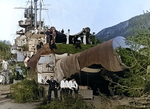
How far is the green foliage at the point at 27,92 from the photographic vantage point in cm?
1259

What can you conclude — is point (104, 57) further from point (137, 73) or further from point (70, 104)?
point (137, 73)

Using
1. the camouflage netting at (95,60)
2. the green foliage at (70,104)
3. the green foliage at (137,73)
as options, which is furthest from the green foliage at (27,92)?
the green foliage at (137,73)

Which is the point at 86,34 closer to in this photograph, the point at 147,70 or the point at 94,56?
the point at 94,56

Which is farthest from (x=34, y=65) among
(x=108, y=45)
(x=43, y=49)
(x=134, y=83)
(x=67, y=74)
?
(x=134, y=83)

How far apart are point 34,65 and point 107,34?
10.3 m

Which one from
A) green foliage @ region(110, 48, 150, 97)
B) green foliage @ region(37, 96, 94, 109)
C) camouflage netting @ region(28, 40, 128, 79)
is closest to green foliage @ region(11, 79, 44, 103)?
camouflage netting @ region(28, 40, 128, 79)

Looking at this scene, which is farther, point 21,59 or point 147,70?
point 21,59

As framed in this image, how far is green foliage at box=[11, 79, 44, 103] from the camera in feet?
41.3

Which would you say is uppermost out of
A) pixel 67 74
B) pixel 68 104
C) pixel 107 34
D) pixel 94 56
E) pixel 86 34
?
pixel 86 34

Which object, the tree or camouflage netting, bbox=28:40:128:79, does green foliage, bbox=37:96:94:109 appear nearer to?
camouflage netting, bbox=28:40:128:79

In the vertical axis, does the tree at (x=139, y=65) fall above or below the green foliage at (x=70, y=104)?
above

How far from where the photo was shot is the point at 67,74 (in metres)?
12.2

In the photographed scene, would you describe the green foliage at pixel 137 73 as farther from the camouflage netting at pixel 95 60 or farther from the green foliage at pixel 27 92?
the green foliage at pixel 27 92

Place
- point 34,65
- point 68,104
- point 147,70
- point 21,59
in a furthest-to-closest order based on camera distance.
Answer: point 21,59 → point 34,65 → point 68,104 → point 147,70
